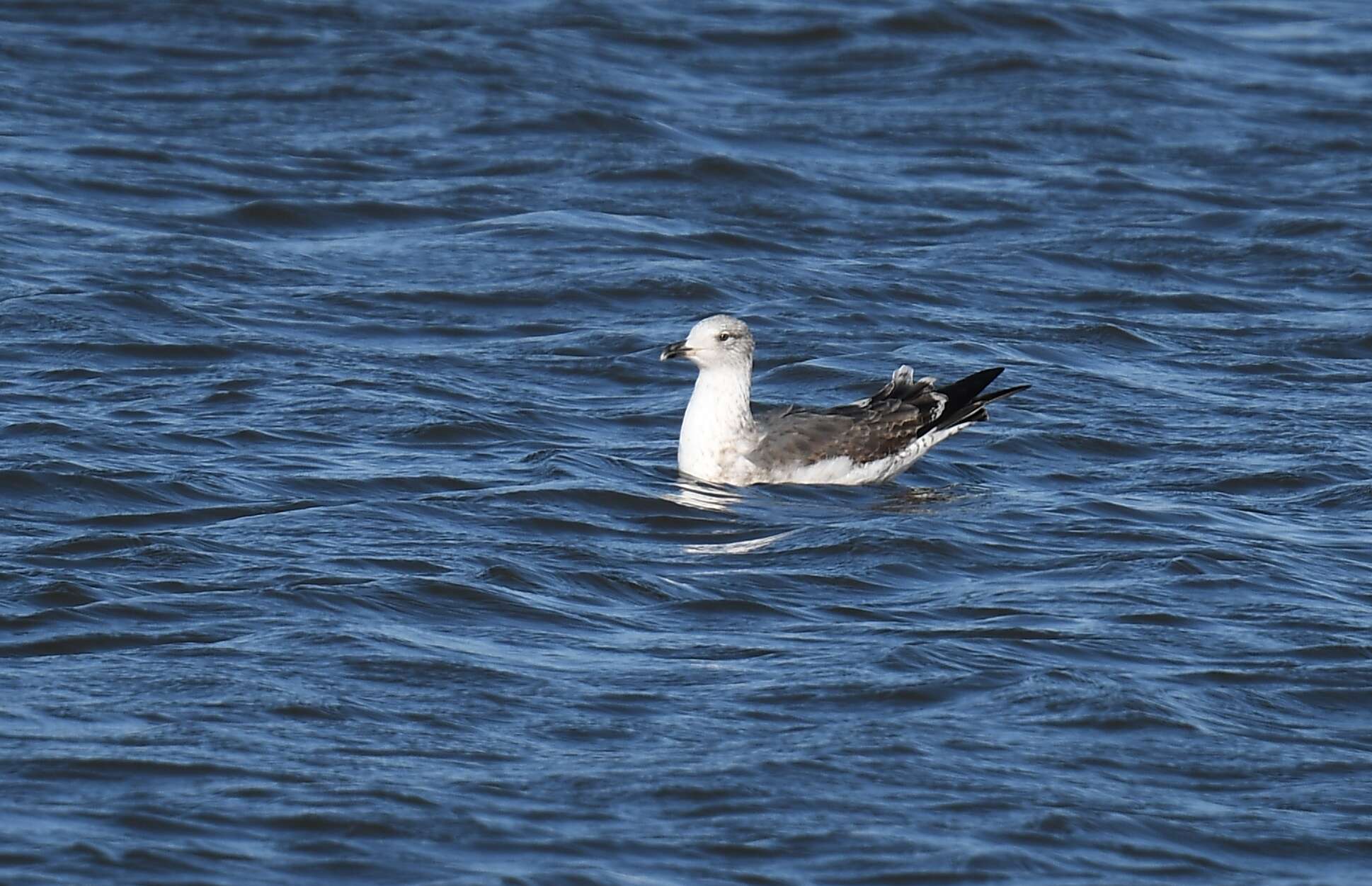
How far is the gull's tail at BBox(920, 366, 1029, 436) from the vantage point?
11.9 meters

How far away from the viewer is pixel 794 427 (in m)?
11.7

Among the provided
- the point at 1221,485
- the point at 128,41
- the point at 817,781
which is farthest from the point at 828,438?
the point at 128,41

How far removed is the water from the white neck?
0.30 m

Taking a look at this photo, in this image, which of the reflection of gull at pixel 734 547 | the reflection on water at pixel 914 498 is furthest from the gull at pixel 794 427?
the reflection of gull at pixel 734 547

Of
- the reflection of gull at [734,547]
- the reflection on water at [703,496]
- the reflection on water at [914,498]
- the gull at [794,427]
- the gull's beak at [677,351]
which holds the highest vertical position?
the gull's beak at [677,351]

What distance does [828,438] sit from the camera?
11.6 meters

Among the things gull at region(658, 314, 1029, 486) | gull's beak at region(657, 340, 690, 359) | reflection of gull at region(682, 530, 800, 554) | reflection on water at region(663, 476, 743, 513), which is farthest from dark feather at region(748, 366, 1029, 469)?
reflection of gull at region(682, 530, 800, 554)

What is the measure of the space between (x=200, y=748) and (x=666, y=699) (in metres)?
1.59

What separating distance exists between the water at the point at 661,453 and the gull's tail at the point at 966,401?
339mm

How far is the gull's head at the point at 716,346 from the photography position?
1180 cm

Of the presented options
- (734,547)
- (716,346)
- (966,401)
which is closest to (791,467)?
(716,346)

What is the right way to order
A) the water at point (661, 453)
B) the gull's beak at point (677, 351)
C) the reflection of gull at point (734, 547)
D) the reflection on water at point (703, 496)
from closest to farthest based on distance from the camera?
the water at point (661, 453) → the reflection of gull at point (734, 547) → the reflection on water at point (703, 496) → the gull's beak at point (677, 351)

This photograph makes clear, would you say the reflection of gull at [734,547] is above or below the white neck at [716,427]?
below

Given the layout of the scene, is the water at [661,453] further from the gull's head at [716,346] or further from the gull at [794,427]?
the gull's head at [716,346]
